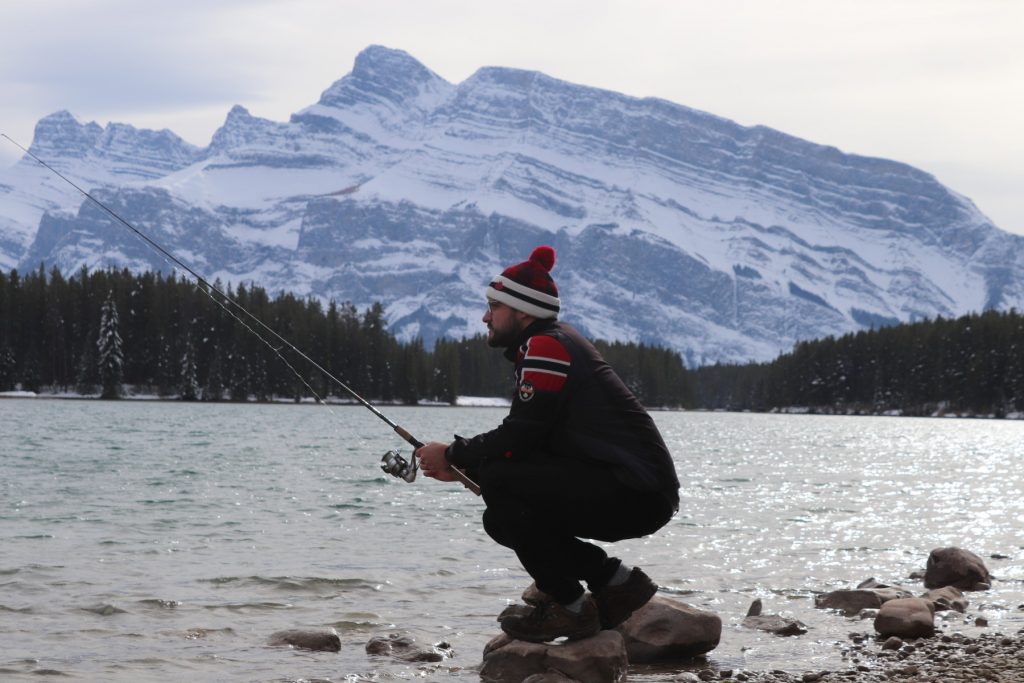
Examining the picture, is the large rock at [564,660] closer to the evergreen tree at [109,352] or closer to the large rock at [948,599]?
the large rock at [948,599]

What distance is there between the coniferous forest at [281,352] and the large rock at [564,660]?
94184 mm

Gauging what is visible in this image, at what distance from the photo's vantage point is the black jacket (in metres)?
7.73

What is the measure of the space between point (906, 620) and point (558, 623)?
3715 mm

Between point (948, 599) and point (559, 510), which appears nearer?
point (559, 510)

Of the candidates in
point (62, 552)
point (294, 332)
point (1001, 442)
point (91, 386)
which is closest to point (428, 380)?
point (294, 332)

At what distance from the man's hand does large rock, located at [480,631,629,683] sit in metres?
1.56

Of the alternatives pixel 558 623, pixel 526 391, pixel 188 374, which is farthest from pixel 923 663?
pixel 188 374

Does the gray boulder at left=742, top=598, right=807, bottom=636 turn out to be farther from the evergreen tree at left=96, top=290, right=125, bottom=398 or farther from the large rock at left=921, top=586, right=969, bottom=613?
the evergreen tree at left=96, top=290, right=125, bottom=398

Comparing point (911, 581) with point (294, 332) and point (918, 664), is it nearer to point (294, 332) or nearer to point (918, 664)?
point (918, 664)

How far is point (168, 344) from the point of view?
127 m

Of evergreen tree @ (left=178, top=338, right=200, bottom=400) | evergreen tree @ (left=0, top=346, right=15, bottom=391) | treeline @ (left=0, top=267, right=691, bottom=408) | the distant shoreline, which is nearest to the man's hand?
the distant shoreline

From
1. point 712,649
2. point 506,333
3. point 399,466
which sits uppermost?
point 506,333

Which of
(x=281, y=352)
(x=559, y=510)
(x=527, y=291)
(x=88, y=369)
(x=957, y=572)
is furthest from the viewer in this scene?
(x=88, y=369)

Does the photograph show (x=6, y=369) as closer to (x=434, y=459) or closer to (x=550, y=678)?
(x=434, y=459)
